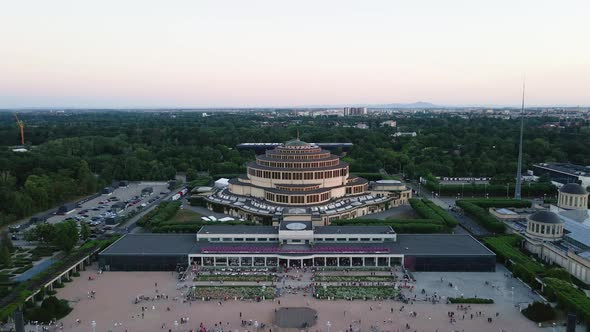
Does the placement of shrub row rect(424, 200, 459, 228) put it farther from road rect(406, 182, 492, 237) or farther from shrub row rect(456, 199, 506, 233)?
shrub row rect(456, 199, 506, 233)

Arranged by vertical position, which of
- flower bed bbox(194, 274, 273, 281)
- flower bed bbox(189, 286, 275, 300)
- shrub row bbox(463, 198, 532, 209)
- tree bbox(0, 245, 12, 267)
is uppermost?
tree bbox(0, 245, 12, 267)

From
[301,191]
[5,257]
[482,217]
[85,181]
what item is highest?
[301,191]

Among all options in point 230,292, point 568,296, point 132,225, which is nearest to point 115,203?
point 132,225

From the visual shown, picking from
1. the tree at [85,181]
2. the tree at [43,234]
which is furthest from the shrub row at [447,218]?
the tree at [85,181]

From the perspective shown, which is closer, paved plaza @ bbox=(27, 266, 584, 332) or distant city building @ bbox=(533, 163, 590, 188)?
paved plaza @ bbox=(27, 266, 584, 332)

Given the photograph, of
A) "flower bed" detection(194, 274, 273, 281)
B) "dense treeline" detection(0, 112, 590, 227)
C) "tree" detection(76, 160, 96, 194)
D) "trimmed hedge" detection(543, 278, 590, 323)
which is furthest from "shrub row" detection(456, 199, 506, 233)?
"tree" detection(76, 160, 96, 194)

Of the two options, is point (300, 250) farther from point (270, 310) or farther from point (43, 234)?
point (43, 234)
